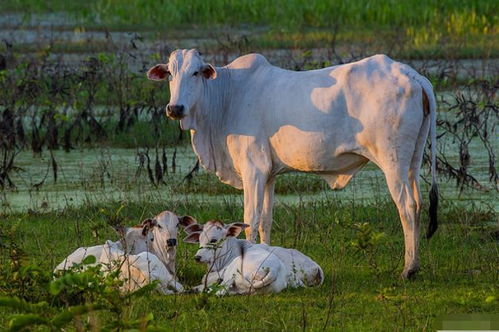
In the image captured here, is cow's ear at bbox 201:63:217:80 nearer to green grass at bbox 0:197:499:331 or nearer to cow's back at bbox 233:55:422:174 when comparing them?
cow's back at bbox 233:55:422:174

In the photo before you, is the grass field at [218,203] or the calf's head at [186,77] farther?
the calf's head at [186,77]

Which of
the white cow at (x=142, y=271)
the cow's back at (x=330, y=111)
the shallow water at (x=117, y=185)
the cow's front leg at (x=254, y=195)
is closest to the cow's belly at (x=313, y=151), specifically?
the cow's back at (x=330, y=111)

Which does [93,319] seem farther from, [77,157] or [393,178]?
[77,157]

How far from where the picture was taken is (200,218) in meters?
9.08

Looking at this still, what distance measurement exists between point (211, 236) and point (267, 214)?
1052mm

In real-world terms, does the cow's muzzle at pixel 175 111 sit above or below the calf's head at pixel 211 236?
above

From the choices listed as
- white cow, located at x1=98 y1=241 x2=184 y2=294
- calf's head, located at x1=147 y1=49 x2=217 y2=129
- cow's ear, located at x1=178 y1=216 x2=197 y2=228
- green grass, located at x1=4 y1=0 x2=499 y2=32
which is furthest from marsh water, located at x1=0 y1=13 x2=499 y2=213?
green grass, located at x1=4 y1=0 x2=499 y2=32

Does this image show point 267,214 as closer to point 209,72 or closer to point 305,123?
point 305,123

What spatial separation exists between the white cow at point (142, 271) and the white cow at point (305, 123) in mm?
1149

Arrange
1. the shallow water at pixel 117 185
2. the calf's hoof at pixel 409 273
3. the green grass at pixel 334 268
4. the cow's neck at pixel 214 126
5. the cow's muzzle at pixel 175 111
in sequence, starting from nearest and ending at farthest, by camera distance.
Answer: the green grass at pixel 334 268
the calf's hoof at pixel 409 273
the cow's muzzle at pixel 175 111
the cow's neck at pixel 214 126
the shallow water at pixel 117 185

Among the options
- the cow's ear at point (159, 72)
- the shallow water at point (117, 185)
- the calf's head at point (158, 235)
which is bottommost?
the shallow water at point (117, 185)

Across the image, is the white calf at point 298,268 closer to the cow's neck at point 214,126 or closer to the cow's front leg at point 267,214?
the cow's front leg at point 267,214

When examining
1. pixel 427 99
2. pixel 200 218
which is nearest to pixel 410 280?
pixel 427 99

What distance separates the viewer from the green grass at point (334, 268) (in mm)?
6312
